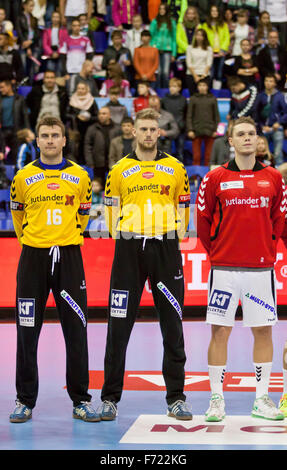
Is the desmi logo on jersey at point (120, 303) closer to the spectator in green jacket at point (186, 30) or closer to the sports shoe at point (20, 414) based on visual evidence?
the sports shoe at point (20, 414)

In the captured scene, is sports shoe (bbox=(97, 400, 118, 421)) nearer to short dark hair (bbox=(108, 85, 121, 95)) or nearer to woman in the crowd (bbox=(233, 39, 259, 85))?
short dark hair (bbox=(108, 85, 121, 95))

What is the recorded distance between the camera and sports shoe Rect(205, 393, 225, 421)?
7652 millimetres

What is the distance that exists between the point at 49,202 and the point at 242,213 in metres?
1.75

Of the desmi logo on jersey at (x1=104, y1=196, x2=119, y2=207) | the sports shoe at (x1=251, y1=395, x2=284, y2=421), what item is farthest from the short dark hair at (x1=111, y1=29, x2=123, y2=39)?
the sports shoe at (x1=251, y1=395, x2=284, y2=421)

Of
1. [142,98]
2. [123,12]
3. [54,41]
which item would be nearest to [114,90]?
[142,98]

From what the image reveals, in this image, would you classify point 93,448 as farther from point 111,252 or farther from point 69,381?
point 111,252

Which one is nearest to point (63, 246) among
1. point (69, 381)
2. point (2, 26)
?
point (69, 381)

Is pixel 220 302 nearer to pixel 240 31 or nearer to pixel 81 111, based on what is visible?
pixel 81 111

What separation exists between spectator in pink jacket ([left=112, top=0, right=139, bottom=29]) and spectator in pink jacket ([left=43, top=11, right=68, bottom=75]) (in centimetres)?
180

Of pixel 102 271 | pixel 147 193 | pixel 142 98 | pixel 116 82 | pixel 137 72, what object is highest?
pixel 137 72

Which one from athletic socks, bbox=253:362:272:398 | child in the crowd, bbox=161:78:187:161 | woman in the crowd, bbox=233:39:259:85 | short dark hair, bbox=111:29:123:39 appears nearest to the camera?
athletic socks, bbox=253:362:272:398

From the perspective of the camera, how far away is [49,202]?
7.84 metres

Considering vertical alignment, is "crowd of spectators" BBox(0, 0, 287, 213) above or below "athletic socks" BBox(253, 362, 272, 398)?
above
